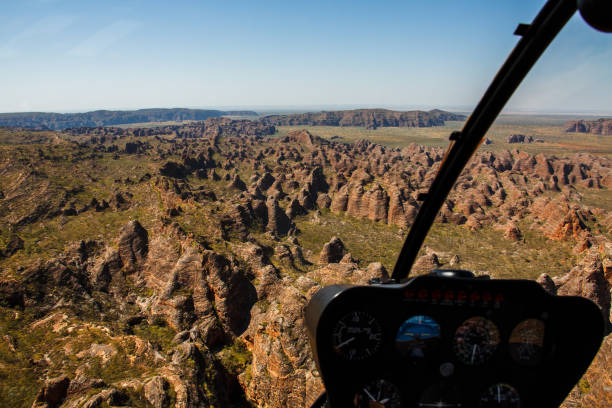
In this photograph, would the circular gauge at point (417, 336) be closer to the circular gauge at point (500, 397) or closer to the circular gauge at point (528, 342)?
the circular gauge at point (528, 342)

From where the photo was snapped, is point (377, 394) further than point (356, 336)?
Yes

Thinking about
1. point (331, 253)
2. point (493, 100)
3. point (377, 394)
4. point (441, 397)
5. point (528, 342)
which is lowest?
point (331, 253)

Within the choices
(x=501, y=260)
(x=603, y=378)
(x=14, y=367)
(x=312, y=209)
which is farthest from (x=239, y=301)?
(x=312, y=209)

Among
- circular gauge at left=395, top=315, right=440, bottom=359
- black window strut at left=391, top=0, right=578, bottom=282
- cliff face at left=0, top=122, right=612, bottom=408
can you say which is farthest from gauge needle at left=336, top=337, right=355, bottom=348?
cliff face at left=0, top=122, right=612, bottom=408

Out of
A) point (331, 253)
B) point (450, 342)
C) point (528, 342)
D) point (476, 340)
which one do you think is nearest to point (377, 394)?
point (450, 342)

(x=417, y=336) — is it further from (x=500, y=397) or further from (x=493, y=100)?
(x=493, y=100)

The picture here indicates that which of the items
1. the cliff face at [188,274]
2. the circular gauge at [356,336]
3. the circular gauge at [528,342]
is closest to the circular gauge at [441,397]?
the circular gauge at [528,342]
